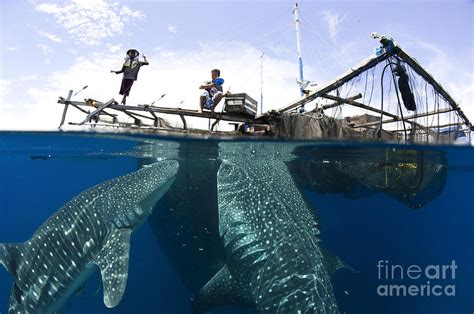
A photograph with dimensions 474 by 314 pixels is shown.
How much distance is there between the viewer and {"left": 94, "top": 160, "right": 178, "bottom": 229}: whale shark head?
21.9 feet

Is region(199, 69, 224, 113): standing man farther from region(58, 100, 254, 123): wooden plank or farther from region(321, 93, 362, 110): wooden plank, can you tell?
region(321, 93, 362, 110): wooden plank

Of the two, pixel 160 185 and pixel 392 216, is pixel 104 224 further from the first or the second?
pixel 392 216

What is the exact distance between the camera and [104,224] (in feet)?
21.5

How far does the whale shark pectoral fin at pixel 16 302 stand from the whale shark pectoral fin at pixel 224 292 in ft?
10.2

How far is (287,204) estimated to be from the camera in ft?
22.1

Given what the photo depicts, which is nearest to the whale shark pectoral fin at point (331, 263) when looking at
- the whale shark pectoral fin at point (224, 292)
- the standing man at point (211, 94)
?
the whale shark pectoral fin at point (224, 292)

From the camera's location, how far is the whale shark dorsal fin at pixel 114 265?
5074 mm

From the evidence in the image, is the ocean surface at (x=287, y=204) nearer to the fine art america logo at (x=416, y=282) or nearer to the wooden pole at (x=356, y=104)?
the fine art america logo at (x=416, y=282)

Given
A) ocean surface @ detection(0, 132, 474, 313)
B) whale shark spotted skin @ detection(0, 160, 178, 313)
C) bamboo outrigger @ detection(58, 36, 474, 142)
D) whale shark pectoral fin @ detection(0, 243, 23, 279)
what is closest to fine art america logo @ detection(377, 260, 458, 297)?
ocean surface @ detection(0, 132, 474, 313)

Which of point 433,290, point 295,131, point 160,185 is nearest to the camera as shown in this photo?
point 160,185

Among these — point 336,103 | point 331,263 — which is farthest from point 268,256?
point 336,103

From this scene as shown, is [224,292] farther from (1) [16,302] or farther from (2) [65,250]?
(1) [16,302]

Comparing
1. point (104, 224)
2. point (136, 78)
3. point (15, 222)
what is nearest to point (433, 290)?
point (104, 224)

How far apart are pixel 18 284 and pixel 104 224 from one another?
1.76 m
